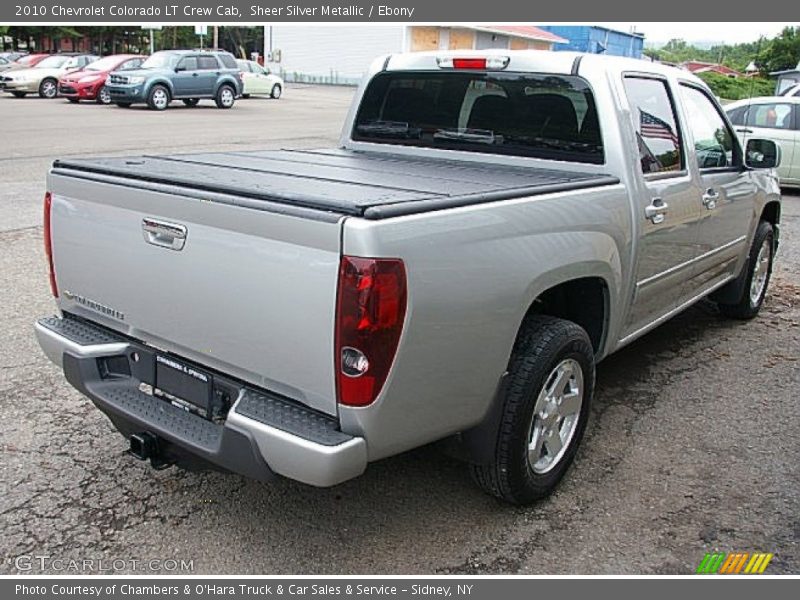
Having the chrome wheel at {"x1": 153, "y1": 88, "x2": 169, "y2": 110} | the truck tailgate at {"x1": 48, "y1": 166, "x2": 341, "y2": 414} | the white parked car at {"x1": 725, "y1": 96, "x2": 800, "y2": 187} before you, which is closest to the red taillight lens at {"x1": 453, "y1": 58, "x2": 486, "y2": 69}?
the truck tailgate at {"x1": 48, "y1": 166, "x2": 341, "y2": 414}

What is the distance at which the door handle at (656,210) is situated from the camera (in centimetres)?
401

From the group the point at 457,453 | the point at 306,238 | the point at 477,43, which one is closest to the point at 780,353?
the point at 457,453

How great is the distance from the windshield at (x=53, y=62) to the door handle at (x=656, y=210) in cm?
2758

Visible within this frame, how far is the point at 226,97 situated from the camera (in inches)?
1021

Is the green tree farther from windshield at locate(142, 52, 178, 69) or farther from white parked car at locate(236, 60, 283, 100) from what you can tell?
windshield at locate(142, 52, 178, 69)

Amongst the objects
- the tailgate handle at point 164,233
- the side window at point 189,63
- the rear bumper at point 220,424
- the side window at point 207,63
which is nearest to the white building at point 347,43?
the side window at point 207,63

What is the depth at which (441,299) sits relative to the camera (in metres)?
2.69

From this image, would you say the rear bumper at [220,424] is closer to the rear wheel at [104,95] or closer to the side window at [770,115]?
the side window at [770,115]

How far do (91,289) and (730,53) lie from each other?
7961 millimetres

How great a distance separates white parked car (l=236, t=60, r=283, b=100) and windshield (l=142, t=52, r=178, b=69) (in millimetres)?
6615

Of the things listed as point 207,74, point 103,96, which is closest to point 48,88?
point 103,96

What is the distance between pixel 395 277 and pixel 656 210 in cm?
205

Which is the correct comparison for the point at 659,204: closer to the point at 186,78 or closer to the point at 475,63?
the point at 475,63

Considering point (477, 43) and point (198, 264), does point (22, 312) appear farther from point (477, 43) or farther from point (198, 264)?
point (477, 43)
